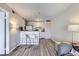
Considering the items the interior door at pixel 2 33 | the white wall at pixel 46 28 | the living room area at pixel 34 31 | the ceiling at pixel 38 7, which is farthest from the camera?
the white wall at pixel 46 28

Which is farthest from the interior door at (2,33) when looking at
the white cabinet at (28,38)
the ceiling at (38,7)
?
the white cabinet at (28,38)

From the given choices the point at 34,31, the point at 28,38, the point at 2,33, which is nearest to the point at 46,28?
the point at 34,31

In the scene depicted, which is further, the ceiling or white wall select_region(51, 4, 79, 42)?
white wall select_region(51, 4, 79, 42)

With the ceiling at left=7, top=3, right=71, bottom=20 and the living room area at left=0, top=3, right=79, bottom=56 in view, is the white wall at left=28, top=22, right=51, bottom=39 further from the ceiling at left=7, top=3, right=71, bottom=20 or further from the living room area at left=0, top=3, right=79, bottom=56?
the ceiling at left=7, top=3, right=71, bottom=20

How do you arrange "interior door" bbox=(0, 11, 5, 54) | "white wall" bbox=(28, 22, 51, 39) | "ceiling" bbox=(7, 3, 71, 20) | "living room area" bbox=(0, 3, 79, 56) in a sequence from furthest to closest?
1. "white wall" bbox=(28, 22, 51, 39)
2. "ceiling" bbox=(7, 3, 71, 20)
3. "living room area" bbox=(0, 3, 79, 56)
4. "interior door" bbox=(0, 11, 5, 54)

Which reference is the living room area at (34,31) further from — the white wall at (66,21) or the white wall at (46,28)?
the white wall at (46,28)

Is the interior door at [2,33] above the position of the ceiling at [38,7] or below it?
below

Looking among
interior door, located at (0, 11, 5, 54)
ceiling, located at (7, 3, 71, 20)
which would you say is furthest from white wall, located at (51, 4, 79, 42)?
interior door, located at (0, 11, 5, 54)

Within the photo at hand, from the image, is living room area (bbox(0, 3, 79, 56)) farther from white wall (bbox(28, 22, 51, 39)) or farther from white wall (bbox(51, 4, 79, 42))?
white wall (bbox(28, 22, 51, 39))

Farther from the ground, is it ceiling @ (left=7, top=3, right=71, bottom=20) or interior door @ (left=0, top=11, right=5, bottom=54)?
ceiling @ (left=7, top=3, right=71, bottom=20)

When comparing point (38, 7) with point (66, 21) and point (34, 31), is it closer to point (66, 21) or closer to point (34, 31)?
point (34, 31)

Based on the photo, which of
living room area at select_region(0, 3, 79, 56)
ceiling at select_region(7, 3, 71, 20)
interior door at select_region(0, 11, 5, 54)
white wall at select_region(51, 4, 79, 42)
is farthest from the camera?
white wall at select_region(51, 4, 79, 42)

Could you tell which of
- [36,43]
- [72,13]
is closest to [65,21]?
[72,13]

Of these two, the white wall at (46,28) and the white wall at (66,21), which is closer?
the white wall at (66,21)
